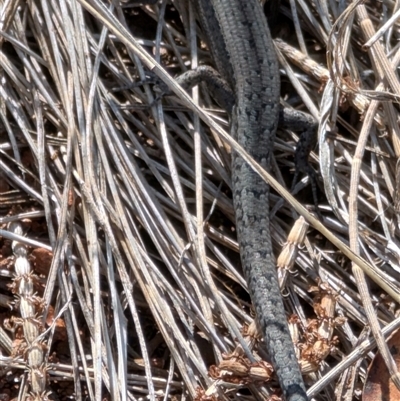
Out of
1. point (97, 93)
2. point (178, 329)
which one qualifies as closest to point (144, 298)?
point (178, 329)

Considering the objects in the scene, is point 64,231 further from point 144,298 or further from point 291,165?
point 291,165

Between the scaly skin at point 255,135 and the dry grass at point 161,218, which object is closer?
the scaly skin at point 255,135

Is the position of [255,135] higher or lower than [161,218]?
higher

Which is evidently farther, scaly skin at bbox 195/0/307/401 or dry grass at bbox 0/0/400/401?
dry grass at bbox 0/0/400/401
